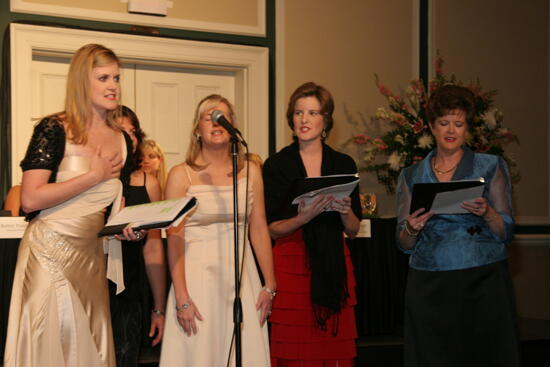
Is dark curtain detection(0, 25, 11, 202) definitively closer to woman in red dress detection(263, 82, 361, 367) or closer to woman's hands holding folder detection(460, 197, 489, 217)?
woman in red dress detection(263, 82, 361, 367)

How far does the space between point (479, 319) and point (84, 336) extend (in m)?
1.73

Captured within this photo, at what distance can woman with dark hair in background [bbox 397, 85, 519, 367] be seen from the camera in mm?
2934

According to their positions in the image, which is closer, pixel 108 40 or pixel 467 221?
pixel 467 221

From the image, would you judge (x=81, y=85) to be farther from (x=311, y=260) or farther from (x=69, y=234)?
(x=311, y=260)

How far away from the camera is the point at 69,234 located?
2414mm

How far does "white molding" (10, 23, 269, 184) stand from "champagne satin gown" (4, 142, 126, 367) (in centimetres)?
293

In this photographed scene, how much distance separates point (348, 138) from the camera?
6305mm

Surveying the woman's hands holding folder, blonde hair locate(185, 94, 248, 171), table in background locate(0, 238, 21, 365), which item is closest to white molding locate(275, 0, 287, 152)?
table in background locate(0, 238, 21, 365)

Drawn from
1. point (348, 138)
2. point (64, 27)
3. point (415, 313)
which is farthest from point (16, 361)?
point (348, 138)

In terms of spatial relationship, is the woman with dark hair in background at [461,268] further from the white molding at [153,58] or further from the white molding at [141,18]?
the white molding at [141,18]

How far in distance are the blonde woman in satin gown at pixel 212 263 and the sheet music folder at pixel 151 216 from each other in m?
0.53

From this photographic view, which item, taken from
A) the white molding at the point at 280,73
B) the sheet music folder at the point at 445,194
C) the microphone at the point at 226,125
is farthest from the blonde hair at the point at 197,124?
the white molding at the point at 280,73

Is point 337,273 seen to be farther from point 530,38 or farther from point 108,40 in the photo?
point 530,38

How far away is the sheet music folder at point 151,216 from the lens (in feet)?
7.27
